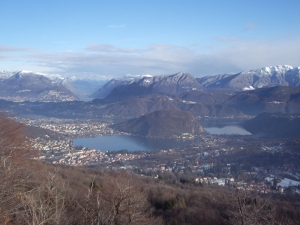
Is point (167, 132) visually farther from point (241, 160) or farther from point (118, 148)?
point (241, 160)

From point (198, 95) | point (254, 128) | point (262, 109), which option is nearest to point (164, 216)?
point (254, 128)

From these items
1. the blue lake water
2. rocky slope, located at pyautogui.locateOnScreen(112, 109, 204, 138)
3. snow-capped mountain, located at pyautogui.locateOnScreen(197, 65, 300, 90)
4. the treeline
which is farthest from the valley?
snow-capped mountain, located at pyautogui.locateOnScreen(197, 65, 300, 90)

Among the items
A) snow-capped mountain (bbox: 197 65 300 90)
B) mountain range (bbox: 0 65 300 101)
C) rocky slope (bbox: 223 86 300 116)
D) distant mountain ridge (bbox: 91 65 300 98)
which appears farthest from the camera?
snow-capped mountain (bbox: 197 65 300 90)

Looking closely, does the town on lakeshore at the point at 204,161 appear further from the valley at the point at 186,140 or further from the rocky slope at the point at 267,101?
the rocky slope at the point at 267,101

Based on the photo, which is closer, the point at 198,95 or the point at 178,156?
the point at 178,156

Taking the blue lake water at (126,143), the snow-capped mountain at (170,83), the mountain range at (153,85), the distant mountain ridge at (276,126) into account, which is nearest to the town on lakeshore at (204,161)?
the blue lake water at (126,143)

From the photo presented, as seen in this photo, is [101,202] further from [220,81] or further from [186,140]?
[220,81]

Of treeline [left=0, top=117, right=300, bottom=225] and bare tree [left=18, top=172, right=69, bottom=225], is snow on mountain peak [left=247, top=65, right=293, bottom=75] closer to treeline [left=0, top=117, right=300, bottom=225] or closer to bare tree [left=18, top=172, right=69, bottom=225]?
treeline [left=0, top=117, right=300, bottom=225]
